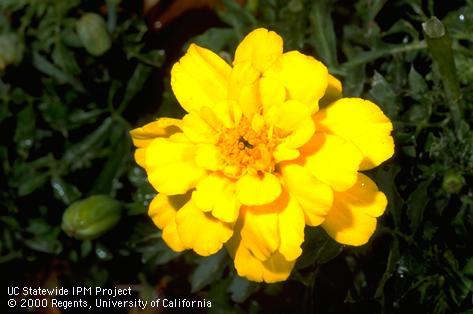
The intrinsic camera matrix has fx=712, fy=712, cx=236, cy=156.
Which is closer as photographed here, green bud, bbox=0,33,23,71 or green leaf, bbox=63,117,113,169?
green bud, bbox=0,33,23,71

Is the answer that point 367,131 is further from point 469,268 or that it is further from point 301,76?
point 469,268

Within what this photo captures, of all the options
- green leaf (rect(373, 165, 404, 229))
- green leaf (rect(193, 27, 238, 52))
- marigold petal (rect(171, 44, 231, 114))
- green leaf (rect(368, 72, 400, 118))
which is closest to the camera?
marigold petal (rect(171, 44, 231, 114))

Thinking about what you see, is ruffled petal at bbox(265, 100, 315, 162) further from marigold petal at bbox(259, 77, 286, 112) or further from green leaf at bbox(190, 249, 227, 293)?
green leaf at bbox(190, 249, 227, 293)

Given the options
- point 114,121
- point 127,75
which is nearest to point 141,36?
point 127,75

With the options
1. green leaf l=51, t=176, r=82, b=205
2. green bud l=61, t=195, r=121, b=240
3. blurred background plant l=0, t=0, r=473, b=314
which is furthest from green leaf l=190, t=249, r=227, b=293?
green leaf l=51, t=176, r=82, b=205

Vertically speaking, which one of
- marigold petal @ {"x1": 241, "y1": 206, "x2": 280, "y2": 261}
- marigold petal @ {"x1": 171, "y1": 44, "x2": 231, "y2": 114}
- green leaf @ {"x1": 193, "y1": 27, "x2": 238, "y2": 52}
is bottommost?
green leaf @ {"x1": 193, "y1": 27, "x2": 238, "y2": 52}

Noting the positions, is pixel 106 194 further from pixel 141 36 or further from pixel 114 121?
pixel 141 36

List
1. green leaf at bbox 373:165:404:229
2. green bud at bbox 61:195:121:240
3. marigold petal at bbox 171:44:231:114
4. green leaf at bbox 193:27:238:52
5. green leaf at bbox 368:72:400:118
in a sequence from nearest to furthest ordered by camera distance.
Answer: marigold petal at bbox 171:44:231:114, green leaf at bbox 373:165:404:229, green leaf at bbox 368:72:400:118, green bud at bbox 61:195:121:240, green leaf at bbox 193:27:238:52
